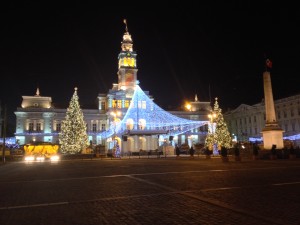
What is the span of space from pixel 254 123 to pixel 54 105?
55.7 meters

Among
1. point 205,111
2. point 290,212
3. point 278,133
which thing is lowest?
point 290,212

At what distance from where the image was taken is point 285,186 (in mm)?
10750

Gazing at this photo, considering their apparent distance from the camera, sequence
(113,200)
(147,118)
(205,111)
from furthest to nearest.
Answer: (205,111), (147,118), (113,200)

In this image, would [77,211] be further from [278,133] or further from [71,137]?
[71,137]

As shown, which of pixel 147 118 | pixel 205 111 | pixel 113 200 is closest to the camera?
pixel 113 200

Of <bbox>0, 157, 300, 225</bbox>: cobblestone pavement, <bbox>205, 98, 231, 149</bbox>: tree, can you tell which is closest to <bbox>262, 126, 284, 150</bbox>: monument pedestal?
<bbox>0, 157, 300, 225</bbox>: cobblestone pavement

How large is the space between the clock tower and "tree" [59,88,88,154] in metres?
28.4

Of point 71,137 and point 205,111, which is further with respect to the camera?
point 205,111

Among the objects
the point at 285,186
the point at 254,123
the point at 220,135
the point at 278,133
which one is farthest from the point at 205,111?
the point at 285,186

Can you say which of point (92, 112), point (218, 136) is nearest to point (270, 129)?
point (218, 136)

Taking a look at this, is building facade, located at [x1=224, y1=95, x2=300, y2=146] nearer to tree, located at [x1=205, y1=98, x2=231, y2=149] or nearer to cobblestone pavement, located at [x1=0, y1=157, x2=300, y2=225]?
tree, located at [x1=205, y1=98, x2=231, y2=149]

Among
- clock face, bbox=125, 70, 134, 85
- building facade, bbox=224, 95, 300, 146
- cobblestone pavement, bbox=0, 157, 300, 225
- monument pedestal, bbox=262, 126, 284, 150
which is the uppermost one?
clock face, bbox=125, 70, 134, 85

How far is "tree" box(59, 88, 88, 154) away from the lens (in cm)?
5347

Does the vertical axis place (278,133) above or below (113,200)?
above
